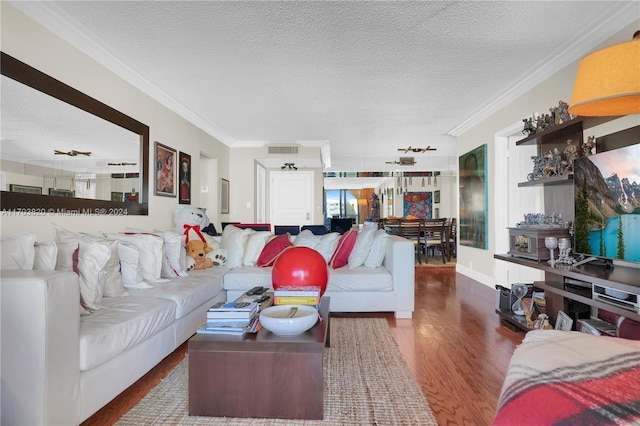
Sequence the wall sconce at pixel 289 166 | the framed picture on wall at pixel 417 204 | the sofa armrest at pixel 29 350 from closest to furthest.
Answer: the sofa armrest at pixel 29 350 → the wall sconce at pixel 289 166 → the framed picture on wall at pixel 417 204

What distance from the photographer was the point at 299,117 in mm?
5016

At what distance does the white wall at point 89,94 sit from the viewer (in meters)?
2.15

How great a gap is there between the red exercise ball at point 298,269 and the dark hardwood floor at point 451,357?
33.6 inches

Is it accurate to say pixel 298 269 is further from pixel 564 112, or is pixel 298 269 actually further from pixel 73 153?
pixel 564 112

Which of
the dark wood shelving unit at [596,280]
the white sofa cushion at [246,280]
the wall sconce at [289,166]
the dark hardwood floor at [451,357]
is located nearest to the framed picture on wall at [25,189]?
the dark hardwood floor at [451,357]

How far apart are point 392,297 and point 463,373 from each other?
113cm

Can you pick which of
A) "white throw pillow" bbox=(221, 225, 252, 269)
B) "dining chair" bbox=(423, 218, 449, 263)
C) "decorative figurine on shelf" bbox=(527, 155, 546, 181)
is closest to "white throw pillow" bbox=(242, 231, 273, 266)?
"white throw pillow" bbox=(221, 225, 252, 269)

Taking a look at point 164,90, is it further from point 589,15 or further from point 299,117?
point 589,15

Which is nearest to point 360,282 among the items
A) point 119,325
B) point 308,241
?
point 308,241

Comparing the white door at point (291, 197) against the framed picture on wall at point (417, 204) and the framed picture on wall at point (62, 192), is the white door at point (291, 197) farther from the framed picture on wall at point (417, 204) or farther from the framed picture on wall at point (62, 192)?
the framed picture on wall at point (417, 204)

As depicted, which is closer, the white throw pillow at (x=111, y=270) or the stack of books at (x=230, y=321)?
the stack of books at (x=230, y=321)

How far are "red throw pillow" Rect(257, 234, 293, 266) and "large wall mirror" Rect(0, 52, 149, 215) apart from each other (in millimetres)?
1364

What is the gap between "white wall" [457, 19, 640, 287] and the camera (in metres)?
3.02

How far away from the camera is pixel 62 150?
2580 mm
